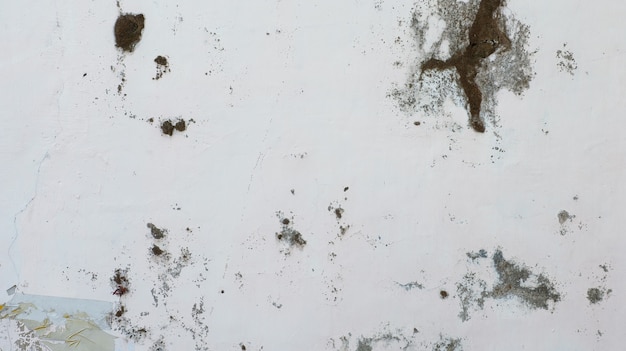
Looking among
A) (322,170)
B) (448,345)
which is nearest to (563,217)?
(448,345)

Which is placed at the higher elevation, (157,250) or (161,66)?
(161,66)

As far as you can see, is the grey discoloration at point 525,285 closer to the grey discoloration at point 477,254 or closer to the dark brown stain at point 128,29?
the grey discoloration at point 477,254

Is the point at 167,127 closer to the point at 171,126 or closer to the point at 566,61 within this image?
the point at 171,126

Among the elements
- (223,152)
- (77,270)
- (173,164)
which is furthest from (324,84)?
(77,270)

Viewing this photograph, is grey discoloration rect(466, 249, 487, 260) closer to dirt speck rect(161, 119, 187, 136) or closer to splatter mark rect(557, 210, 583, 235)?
splatter mark rect(557, 210, 583, 235)

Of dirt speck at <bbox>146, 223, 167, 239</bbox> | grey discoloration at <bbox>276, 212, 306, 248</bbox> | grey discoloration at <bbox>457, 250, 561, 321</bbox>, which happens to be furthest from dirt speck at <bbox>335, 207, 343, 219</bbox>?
dirt speck at <bbox>146, 223, 167, 239</bbox>

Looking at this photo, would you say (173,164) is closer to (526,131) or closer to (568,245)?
(526,131)

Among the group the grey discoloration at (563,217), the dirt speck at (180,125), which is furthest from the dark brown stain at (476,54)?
the dirt speck at (180,125)
